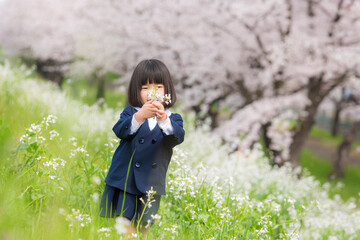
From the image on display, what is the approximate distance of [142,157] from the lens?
271cm

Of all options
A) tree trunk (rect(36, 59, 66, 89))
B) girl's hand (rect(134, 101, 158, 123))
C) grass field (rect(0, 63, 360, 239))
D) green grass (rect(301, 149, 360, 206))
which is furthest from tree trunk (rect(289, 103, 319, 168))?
tree trunk (rect(36, 59, 66, 89))

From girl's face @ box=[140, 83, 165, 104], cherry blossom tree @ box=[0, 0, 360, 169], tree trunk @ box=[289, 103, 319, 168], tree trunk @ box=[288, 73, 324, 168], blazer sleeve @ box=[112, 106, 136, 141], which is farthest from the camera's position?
tree trunk @ box=[289, 103, 319, 168]

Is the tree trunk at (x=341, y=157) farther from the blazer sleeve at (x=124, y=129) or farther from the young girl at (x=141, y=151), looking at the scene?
the blazer sleeve at (x=124, y=129)

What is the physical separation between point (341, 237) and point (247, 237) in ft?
7.11

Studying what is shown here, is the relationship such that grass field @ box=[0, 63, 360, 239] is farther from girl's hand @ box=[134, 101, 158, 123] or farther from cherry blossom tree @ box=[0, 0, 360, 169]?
cherry blossom tree @ box=[0, 0, 360, 169]

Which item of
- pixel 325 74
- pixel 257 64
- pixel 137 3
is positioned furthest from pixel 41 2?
pixel 325 74

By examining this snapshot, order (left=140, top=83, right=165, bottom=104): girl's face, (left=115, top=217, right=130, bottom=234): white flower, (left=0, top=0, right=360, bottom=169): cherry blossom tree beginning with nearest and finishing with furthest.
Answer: (left=115, top=217, right=130, bottom=234): white flower
(left=140, top=83, right=165, bottom=104): girl's face
(left=0, top=0, right=360, bottom=169): cherry blossom tree

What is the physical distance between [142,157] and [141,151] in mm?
48

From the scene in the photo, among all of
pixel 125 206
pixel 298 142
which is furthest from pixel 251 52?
pixel 125 206

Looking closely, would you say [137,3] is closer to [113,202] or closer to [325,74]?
[325,74]

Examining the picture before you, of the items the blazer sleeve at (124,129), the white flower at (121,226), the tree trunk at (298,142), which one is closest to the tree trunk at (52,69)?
the tree trunk at (298,142)

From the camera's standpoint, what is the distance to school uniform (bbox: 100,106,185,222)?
8.74ft

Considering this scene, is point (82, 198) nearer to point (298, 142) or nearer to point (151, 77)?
point (151, 77)

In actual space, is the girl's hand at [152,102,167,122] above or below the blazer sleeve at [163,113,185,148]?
above
